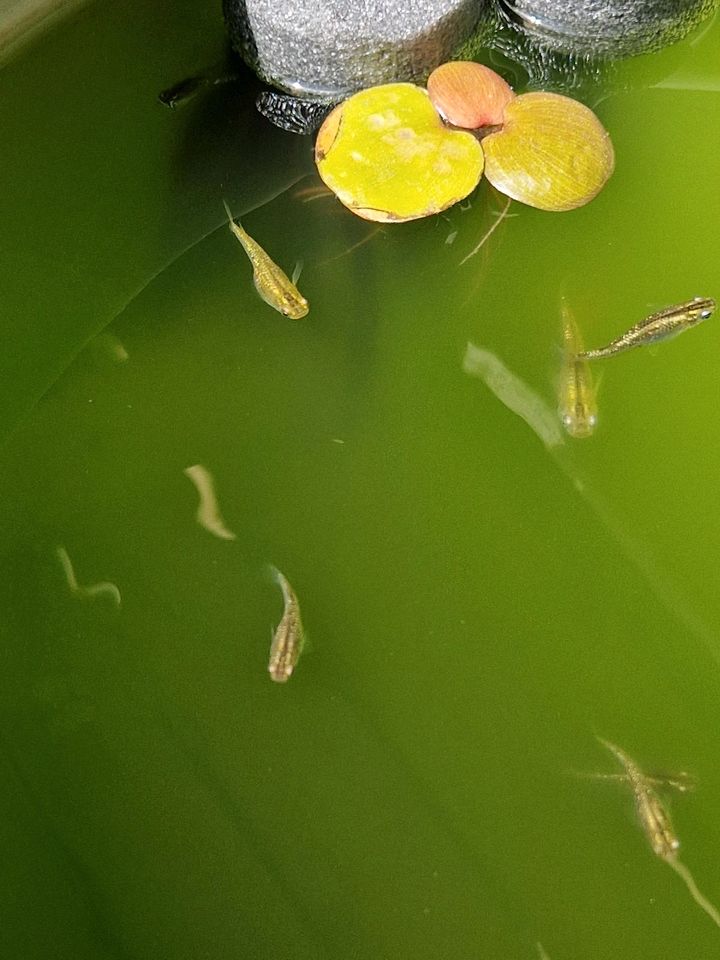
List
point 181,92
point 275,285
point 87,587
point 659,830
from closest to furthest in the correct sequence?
point 659,830 → point 87,587 → point 275,285 → point 181,92

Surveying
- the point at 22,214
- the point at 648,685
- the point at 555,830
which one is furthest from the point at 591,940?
the point at 22,214

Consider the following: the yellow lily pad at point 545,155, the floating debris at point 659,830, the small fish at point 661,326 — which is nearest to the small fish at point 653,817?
the floating debris at point 659,830

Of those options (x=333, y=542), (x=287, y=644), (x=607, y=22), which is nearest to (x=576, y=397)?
(x=333, y=542)

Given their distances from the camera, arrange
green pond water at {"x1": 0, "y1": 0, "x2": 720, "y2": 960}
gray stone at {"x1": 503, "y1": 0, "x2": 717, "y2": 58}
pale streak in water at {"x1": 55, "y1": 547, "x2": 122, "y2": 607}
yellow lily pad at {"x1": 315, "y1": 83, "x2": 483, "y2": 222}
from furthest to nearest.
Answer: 1. gray stone at {"x1": 503, "y1": 0, "x2": 717, "y2": 58}
2. yellow lily pad at {"x1": 315, "y1": 83, "x2": 483, "y2": 222}
3. pale streak in water at {"x1": 55, "y1": 547, "x2": 122, "y2": 607}
4. green pond water at {"x1": 0, "y1": 0, "x2": 720, "y2": 960}

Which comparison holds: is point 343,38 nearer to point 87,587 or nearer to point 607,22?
point 607,22

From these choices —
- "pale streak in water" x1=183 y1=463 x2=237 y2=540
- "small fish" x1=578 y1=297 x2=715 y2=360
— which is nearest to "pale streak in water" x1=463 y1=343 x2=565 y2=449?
"small fish" x1=578 y1=297 x2=715 y2=360

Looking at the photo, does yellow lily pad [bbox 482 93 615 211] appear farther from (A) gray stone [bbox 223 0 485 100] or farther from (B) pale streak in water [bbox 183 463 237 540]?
(B) pale streak in water [bbox 183 463 237 540]

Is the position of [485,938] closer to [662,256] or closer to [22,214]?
[662,256]
